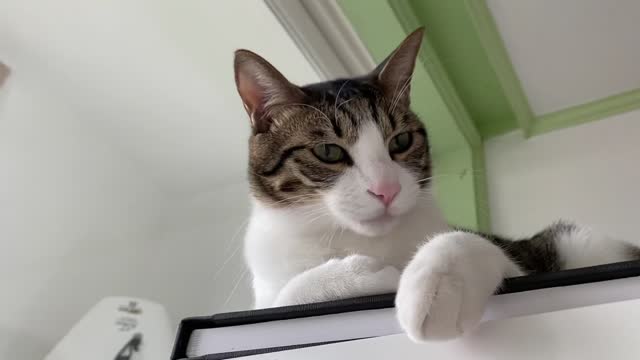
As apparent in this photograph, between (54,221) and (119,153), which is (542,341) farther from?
(119,153)

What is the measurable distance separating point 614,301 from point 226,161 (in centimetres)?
141

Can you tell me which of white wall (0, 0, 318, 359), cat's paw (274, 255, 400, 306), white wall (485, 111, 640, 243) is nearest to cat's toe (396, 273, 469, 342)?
cat's paw (274, 255, 400, 306)

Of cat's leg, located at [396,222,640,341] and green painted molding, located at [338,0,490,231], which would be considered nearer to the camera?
cat's leg, located at [396,222,640,341]

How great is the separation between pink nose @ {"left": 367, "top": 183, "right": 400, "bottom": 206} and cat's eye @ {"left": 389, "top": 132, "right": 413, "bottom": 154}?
0.12 meters

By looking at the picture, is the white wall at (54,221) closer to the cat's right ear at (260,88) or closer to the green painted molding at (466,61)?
the cat's right ear at (260,88)

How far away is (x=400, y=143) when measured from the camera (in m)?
0.92

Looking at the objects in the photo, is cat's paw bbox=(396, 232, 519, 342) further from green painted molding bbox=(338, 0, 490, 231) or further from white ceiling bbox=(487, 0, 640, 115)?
white ceiling bbox=(487, 0, 640, 115)

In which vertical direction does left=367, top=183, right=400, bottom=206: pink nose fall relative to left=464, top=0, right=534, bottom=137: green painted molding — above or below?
above

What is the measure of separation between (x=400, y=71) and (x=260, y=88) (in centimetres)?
26

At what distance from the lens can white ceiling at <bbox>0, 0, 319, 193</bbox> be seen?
4.08 ft

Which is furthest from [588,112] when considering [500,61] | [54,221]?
[54,221]

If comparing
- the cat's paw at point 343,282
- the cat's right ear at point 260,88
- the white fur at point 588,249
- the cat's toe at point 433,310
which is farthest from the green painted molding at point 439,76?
the cat's toe at point 433,310

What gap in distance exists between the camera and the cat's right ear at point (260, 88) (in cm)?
92

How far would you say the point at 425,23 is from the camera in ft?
4.64
